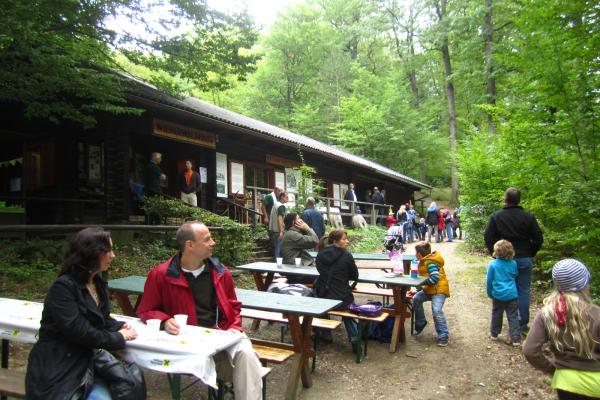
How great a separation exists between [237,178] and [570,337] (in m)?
12.0

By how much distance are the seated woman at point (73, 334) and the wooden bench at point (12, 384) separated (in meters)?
0.47

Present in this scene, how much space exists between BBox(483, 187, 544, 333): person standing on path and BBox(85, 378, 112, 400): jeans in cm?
482

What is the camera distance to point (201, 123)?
1173cm

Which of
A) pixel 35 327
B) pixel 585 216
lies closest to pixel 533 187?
pixel 585 216

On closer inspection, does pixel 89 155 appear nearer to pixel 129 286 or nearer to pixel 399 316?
pixel 129 286

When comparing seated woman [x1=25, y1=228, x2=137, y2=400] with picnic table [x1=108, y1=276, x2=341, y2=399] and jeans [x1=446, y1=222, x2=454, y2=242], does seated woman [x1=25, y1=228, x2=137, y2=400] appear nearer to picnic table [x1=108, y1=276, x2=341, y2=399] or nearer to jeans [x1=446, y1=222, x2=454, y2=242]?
picnic table [x1=108, y1=276, x2=341, y2=399]

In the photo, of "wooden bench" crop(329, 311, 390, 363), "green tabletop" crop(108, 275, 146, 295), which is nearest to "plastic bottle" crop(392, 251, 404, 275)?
"wooden bench" crop(329, 311, 390, 363)

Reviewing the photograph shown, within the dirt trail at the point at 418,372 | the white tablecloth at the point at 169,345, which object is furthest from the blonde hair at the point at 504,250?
the white tablecloth at the point at 169,345

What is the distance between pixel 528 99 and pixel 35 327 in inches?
266

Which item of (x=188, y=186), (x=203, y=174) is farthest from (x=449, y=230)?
(x=188, y=186)

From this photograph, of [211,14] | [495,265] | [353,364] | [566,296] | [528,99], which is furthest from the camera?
[211,14]

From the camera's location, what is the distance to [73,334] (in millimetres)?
2410

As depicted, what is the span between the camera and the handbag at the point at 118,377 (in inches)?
98.0

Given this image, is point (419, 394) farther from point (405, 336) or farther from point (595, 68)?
point (595, 68)
